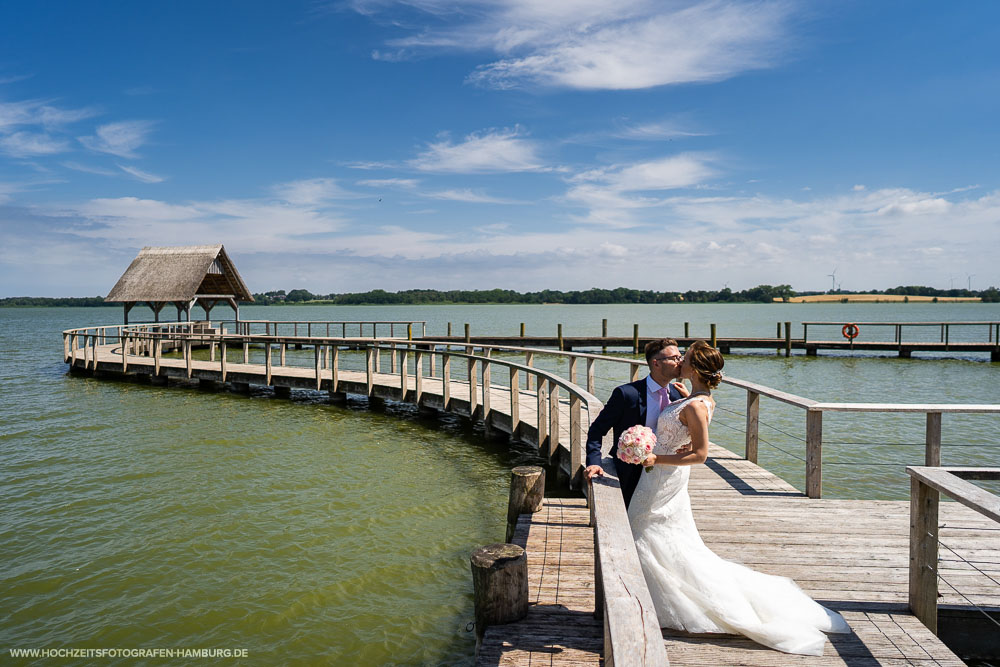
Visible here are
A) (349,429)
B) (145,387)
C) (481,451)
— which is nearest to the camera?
(481,451)

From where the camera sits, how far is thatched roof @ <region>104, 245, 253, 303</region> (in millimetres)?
32781

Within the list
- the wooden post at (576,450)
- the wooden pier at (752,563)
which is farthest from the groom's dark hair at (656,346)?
the wooden post at (576,450)

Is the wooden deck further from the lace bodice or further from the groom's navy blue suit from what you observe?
the lace bodice

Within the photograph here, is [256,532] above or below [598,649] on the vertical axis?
below

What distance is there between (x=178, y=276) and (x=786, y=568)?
3559 cm

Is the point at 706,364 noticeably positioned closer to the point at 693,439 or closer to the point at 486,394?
the point at 693,439

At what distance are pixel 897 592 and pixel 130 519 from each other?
339 inches

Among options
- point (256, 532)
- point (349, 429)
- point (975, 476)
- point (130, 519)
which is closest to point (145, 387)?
point (349, 429)

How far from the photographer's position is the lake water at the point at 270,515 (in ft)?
18.4

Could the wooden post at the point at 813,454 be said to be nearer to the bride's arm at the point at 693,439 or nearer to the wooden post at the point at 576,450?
the wooden post at the point at 576,450

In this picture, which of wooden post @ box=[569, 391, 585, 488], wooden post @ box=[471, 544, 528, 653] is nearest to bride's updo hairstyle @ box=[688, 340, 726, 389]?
wooden post @ box=[471, 544, 528, 653]

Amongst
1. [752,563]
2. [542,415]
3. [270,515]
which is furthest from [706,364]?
[270,515]

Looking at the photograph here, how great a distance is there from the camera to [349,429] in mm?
13680

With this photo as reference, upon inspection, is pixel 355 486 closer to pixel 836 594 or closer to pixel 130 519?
pixel 130 519
